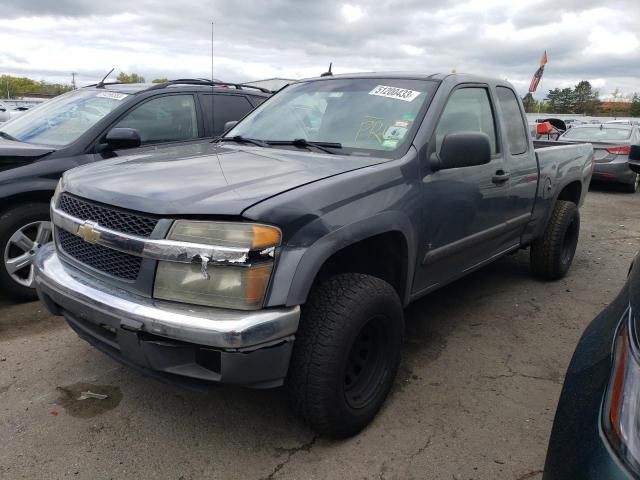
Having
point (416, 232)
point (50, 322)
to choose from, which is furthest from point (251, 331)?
point (50, 322)

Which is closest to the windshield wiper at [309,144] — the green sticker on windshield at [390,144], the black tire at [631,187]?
the green sticker on windshield at [390,144]

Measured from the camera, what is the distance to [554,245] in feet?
15.3

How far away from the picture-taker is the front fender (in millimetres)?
2055

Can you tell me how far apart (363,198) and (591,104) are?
2376 inches

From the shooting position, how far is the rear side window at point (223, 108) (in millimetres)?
5121

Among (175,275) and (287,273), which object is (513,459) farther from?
(175,275)

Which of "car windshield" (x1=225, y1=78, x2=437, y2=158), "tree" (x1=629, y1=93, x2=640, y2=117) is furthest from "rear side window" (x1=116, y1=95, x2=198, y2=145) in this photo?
"tree" (x1=629, y1=93, x2=640, y2=117)

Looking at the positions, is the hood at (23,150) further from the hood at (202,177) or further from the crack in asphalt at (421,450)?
the crack in asphalt at (421,450)

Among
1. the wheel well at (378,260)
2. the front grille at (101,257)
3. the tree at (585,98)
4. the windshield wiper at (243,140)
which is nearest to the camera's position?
the front grille at (101,257)

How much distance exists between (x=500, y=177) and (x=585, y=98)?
2334 inches

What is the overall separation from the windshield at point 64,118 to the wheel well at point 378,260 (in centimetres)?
280

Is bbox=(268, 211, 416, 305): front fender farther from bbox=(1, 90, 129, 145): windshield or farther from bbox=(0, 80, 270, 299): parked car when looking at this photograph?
bbox=(1, 90, 129, 145): windshield

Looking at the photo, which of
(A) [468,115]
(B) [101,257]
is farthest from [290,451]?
(A) [468,115]

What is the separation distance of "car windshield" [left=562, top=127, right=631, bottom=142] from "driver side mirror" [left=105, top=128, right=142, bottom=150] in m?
10.5
